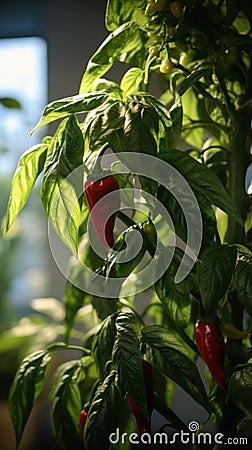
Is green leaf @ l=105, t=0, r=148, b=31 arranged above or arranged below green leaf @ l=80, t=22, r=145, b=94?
above

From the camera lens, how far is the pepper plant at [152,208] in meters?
0.75

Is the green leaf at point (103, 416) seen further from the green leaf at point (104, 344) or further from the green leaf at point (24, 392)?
the green leaf at point (24, 392)

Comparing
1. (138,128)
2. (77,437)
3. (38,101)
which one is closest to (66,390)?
(77,437)

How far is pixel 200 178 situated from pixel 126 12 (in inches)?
10.4

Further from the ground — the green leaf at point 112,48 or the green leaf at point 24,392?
the green leaf at point 112,48

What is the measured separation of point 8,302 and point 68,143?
0.87m

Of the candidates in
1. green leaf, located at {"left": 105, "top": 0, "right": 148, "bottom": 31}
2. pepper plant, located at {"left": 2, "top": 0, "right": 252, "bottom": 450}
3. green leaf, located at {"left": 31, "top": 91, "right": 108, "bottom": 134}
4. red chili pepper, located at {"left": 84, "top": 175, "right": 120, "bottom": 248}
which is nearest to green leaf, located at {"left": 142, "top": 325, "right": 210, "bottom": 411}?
pepper plant, located at {"left": 2, "top": 0, "right": 252, "bottom": 450}

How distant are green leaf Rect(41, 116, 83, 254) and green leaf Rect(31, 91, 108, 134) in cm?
1

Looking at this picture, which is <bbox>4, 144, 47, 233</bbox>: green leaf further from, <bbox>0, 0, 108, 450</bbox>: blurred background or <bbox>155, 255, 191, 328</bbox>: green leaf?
<bbox>0, 0, 108, 450</bbox>: blurred background

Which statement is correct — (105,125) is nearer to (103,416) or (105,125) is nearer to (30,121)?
(103,416)

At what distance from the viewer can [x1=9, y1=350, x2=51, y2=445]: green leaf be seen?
2.94 ft

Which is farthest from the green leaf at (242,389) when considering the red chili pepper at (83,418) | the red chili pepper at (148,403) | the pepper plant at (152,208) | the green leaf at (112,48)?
the green leaf at (112,48)

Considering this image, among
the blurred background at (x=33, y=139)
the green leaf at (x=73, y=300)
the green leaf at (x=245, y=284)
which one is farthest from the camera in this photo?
the blurred background at (x=33, y=139)

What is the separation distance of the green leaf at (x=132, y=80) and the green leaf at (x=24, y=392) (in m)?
0.39
